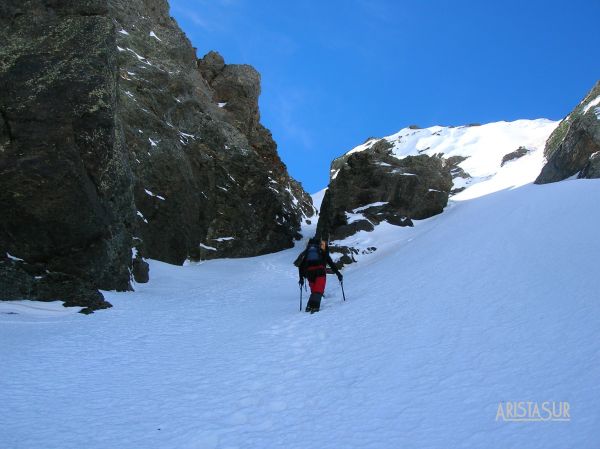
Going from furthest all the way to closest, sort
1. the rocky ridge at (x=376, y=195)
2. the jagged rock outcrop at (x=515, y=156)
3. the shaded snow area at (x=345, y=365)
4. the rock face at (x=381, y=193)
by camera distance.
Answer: the jagged rock outcrop at (x=515, y=156), the rock face at (x=381, y=193), the rocky ridge at (x=376, y=195), the shaded snow area at (x=345, y=365)

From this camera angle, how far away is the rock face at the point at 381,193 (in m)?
25.4

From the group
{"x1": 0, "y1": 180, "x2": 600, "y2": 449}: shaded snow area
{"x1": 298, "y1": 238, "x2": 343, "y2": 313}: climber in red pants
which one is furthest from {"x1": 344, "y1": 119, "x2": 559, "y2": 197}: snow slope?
{"x1": 0, "y1": 180, "x2": 600, "y2": 449}: shaded snow area

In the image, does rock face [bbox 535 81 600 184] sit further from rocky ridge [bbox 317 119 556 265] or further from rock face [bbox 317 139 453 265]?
rock face [bbox 317 139 453 265]

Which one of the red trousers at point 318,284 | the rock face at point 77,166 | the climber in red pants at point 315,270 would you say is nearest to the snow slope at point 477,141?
the rock face at point 77,166

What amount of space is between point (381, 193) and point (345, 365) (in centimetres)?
2167

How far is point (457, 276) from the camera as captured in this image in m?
10.2

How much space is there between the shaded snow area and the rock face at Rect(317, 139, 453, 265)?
43.2 feet

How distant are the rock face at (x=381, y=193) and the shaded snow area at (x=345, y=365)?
1318 cm

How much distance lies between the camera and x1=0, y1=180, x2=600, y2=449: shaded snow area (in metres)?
4.12

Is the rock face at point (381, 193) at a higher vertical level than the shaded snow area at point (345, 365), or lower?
higher

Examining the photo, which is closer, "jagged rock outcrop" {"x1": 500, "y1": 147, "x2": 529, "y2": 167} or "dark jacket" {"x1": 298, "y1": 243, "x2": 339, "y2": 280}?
"dark jacket" {"x1": 298, "y1": 243, "x2": 339, "y2": 280}

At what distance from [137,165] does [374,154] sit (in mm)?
15628

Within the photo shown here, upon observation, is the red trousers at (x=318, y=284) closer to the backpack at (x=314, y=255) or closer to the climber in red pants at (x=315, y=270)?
the climber in red pants at (x=315, y=270)

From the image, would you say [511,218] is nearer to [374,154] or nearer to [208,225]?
[374,154]
